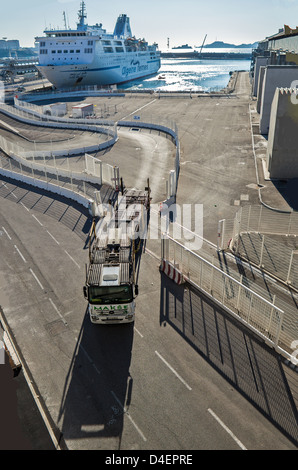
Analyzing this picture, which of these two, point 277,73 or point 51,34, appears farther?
point 51,34

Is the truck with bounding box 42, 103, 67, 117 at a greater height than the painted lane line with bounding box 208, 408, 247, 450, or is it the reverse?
the truck with bounding box 42, 103, 67, 117

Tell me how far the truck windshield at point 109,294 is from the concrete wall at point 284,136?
76.0ft

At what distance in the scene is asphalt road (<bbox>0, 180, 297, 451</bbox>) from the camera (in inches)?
435

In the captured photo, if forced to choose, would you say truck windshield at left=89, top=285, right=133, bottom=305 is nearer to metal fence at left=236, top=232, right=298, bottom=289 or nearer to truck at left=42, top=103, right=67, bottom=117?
metal fence at left=236, top=232, right=298, bottom=289

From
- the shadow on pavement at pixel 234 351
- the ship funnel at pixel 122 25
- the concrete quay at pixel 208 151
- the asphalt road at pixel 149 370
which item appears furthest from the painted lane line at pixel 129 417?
the ship funnel at pixel 122 25

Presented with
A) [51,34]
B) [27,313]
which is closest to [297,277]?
[27,313]

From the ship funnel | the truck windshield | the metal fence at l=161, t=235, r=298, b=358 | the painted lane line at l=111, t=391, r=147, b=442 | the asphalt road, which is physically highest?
the ship funnel

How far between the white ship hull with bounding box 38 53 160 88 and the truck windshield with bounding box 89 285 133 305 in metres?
→ 86.3

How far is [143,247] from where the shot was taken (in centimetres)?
2173

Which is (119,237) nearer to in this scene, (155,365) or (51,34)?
(155,365)

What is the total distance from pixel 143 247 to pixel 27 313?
845 centimetres

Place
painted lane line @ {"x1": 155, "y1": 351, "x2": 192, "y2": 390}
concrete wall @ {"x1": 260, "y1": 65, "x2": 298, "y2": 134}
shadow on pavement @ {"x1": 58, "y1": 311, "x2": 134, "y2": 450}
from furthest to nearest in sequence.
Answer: concrete wall @ {"x1": 260, "y1": 65, "x2": 298, "y2": 134} → painted lane line @ {"x1": 155, "y1": 351, "x2": 192, "y2": 390} → shadow on pavement @ {"x1": 58, "y1": 311, "x2": 134, "y2": 450}

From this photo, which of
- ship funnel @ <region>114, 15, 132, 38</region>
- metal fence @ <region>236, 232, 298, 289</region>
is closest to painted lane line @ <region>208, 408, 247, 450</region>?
metal fence @ <region>236, 232, 298, 289</region>

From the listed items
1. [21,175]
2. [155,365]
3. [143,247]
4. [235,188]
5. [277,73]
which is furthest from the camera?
[277,73]
